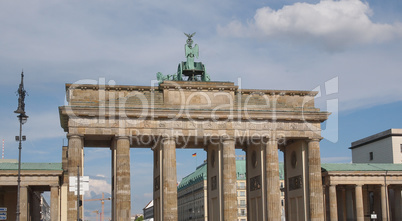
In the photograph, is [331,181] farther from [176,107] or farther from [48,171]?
[48,171]

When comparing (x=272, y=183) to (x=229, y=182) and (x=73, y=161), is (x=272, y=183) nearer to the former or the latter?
(x=229, y=182)

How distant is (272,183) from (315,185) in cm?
445

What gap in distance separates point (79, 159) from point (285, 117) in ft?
69.5

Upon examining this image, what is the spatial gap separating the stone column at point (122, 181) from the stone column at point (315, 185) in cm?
1857

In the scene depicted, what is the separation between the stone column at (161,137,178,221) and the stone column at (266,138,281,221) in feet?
31.6

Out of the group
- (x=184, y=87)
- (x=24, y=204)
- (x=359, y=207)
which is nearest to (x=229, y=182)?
(x=184, y=87)

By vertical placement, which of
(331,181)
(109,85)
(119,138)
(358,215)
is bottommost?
(358,215)

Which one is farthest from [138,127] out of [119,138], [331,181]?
[331,181]

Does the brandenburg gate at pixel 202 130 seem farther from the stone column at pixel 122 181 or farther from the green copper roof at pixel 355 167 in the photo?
the green copper roof at pixel 355 167

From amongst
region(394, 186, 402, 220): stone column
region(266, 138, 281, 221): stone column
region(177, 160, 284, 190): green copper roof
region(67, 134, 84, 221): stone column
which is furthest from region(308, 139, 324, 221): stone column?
region(177, 160, 284, 190): green copper roof

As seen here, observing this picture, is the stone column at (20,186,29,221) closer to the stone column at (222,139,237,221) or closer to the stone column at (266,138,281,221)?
the stone column at (222,139,237,221)

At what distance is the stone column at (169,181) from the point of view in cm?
5491

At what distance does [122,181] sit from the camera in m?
54.3

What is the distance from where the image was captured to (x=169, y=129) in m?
56.2
